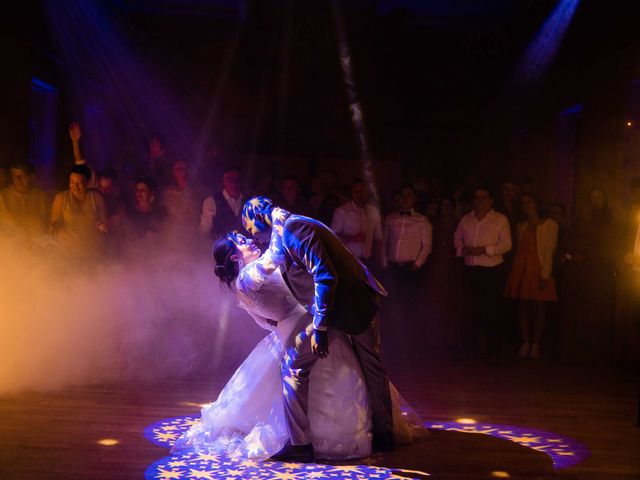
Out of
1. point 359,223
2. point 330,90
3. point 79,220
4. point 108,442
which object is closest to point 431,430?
point 108,442

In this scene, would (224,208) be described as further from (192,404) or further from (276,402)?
(276,402)

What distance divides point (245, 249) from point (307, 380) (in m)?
0.92

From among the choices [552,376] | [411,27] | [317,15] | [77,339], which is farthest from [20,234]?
[411,27]

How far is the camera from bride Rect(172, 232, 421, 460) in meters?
4.38

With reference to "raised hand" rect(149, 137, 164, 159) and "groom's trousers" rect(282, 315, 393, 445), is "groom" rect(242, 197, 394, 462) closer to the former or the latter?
"groom's trousers" rect(282, 315, 393, 445)

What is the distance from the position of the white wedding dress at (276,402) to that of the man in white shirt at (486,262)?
327 centimetres

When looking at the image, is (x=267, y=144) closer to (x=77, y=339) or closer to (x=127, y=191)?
(x=127, y=191)

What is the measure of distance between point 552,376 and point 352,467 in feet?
11.2

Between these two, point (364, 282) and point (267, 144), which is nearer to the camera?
point (364, 282)

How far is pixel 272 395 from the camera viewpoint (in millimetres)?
4566

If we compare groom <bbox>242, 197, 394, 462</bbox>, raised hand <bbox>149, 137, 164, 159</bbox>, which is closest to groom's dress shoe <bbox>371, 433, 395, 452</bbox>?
groom <bbox>242, 197, 394, 462</bbox>

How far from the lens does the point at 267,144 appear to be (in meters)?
Answer: 11.7

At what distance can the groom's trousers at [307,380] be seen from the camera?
433cm

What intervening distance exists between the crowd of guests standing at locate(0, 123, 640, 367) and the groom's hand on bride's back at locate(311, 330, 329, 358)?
132 inches
